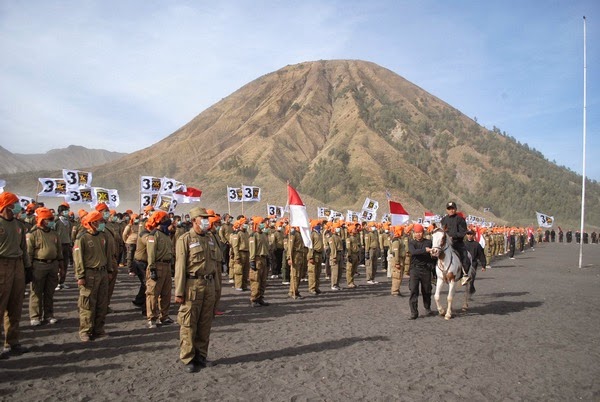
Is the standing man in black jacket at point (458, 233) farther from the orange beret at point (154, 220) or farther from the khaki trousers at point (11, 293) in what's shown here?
the khaki trousers at point (11, 293)

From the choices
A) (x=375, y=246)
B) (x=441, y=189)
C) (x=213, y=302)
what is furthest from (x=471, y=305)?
(x=441, y=189)

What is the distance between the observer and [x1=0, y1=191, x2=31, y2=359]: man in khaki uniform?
688cm

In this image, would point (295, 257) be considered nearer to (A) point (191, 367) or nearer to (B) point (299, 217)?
(B) point (299, 217)

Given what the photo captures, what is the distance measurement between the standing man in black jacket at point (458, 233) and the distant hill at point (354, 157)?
4717 centimetres

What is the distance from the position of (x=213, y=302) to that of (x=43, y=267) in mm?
4467

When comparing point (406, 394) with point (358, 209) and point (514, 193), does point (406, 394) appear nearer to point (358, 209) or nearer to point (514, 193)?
point (358, 209)

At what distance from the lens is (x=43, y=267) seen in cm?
885

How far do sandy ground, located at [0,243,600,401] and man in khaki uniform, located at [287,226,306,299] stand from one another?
55.7 inches

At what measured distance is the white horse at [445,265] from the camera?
10.6 metres

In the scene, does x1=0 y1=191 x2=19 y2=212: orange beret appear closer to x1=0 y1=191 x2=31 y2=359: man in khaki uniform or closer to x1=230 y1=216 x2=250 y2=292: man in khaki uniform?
x1=0 y1=191 x2=31 y2=359: man in khaki uniform

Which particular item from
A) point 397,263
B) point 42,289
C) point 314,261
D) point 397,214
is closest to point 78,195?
point 42,289

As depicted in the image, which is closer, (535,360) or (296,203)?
(535,360)

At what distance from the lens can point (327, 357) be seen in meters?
7.29

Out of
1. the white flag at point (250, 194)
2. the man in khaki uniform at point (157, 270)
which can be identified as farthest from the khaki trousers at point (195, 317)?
the white flag at point (250, 194)
